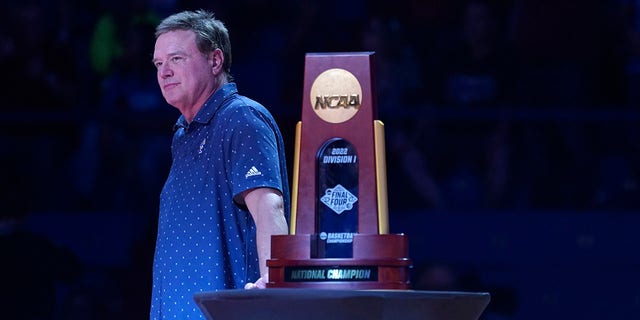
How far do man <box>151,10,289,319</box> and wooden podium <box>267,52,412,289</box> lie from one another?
0.25m

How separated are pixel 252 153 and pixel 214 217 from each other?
6.9 inches

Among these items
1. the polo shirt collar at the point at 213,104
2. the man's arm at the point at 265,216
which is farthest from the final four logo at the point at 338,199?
the polo shirt collar at the point at 213,104

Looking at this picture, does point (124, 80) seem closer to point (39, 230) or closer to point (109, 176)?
point (109, 176)

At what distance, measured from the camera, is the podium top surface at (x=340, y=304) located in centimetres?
224

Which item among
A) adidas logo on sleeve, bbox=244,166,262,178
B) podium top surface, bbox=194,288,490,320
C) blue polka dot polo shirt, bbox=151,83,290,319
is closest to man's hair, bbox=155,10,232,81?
blue polka dot polo shirt, bbox=151,83,290,319

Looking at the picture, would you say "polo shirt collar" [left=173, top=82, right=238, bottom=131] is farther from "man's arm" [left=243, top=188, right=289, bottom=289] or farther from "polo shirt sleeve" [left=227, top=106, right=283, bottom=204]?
"man's arm" [left=243, top=188, right=289, bottom=289]

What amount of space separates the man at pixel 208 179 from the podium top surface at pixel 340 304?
0.41 meters

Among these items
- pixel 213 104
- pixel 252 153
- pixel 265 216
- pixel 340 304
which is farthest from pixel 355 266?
pixel 213 104

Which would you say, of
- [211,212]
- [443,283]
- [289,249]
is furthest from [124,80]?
[289,249]

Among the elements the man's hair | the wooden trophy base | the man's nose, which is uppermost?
the man's hair

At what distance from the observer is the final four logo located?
2422mm

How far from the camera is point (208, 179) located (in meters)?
2.79

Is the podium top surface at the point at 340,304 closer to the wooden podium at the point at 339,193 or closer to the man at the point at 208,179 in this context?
the wooden podium at the point at 339,193

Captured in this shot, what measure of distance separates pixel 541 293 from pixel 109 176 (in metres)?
2.06
